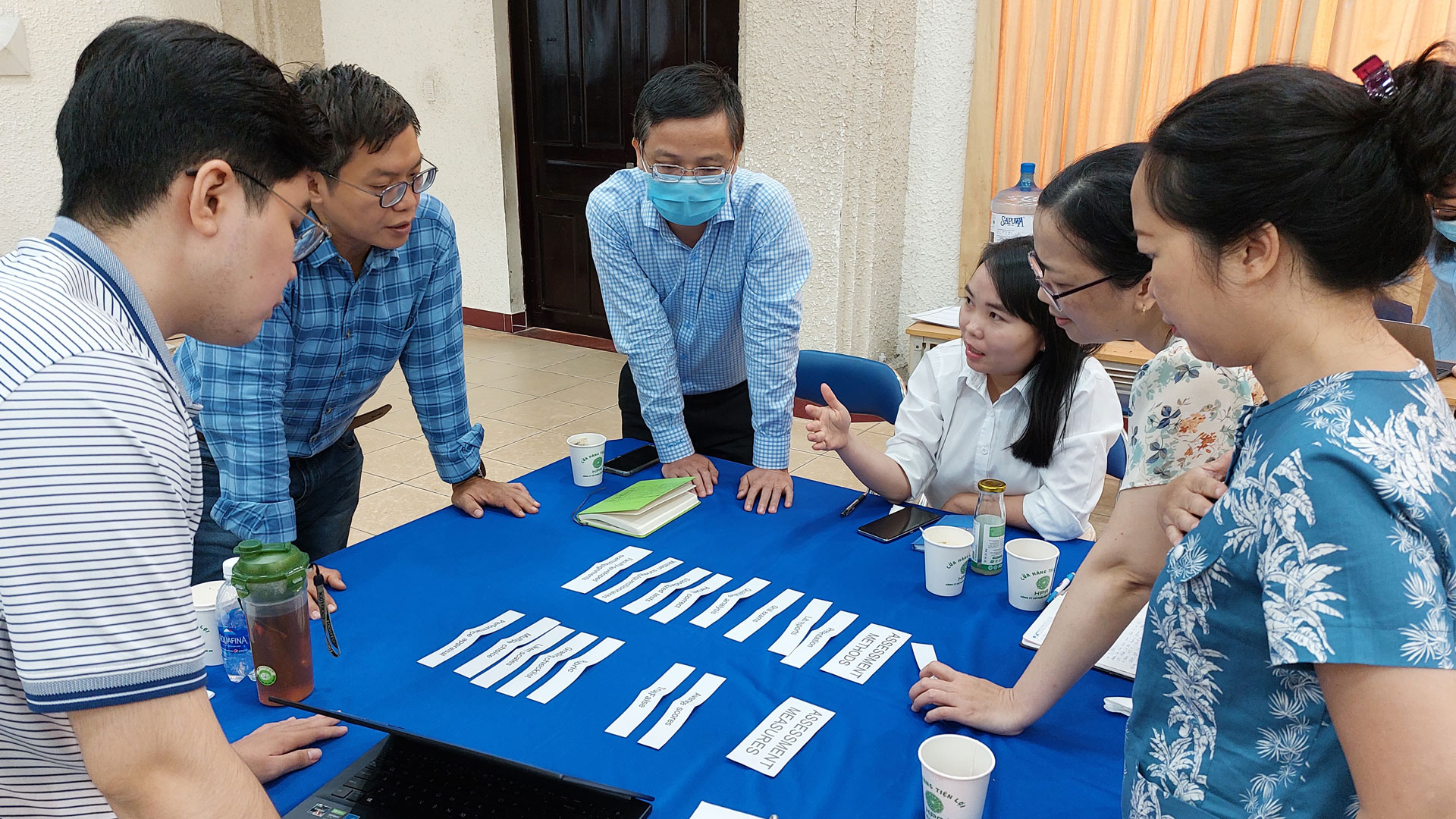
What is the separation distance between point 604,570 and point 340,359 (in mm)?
713

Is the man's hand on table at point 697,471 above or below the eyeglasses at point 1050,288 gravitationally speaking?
below

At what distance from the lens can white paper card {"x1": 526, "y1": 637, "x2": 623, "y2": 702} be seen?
1271 mm

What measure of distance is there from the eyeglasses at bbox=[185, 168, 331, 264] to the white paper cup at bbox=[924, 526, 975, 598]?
1039mm

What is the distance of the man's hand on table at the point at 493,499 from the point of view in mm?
1872

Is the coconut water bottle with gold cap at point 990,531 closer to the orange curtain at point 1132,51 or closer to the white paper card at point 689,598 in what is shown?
the white paper card at point 689,598

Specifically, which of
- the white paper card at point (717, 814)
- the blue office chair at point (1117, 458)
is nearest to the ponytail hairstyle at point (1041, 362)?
the blue office chair at point (1117, 458)

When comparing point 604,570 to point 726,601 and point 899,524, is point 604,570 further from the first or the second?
point 899,524

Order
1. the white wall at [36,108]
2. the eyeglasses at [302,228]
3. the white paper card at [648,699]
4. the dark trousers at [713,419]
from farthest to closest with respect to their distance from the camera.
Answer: the white wall at [36,108] → the dark trousers at [713,419] → the white paper card at [648,699] → the eyeglasses at [302,228]

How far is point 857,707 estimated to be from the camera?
1.25 m

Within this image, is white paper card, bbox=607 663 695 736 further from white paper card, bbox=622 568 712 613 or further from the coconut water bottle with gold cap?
the coconut water bottle with gold cap

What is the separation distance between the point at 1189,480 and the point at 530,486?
1.38 m

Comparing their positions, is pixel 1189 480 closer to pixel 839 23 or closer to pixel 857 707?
pixel 857 707

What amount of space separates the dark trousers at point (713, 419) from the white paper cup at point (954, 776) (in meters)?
1.46

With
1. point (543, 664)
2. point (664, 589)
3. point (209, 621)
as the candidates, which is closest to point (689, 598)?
point (664, 589)
